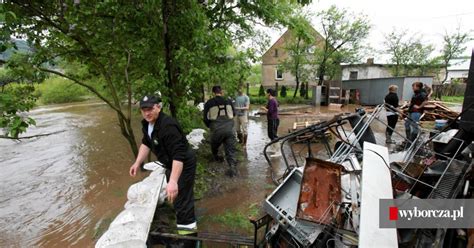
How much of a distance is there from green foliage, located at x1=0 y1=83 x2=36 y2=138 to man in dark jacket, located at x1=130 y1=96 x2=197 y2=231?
1.23 meters

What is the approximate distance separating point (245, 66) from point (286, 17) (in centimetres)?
465

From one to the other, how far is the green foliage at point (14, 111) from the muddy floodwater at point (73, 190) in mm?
1887

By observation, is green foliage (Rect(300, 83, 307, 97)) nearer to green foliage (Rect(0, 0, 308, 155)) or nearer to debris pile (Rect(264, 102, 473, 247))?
green foliage (Rect(0, 0, 308, 155))

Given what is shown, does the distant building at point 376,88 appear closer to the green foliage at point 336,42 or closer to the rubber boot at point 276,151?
the green foliage at point 336,42

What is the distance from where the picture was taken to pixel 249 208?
417cm

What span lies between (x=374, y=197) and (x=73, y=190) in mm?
5871

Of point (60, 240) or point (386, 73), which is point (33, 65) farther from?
point (386, 73)

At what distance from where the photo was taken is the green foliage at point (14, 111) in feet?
8.81

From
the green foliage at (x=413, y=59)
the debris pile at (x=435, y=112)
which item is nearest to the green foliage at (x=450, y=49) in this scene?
the green foliage at (x=413, y=59)

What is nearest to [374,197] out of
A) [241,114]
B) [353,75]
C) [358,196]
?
[358,196]

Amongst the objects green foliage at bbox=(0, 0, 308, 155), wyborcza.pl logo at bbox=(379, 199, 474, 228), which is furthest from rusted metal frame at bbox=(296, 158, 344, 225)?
green foliage at bbox=(0, 0, 308, 155)

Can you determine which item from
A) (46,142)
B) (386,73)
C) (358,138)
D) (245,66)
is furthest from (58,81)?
(386,73)

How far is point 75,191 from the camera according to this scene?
5496 mm

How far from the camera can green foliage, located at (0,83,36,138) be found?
269 cm
